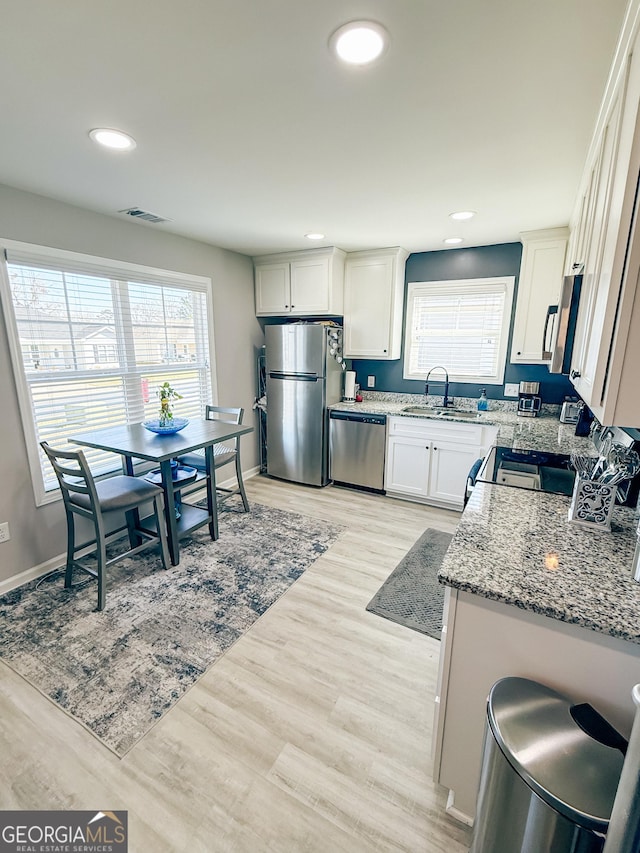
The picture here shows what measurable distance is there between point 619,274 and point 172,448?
2.35 meters

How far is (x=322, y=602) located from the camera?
7.56 feet

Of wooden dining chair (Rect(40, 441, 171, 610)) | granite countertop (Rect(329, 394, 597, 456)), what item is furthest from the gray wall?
granite countertop (Rect(329, 394, 597, 456))

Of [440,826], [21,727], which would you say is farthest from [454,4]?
[21,727]

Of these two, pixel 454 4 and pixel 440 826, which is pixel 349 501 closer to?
pixel 440 826

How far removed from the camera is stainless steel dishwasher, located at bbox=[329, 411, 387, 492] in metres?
3.81

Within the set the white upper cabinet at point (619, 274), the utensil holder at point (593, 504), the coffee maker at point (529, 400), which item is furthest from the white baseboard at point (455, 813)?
the coffee maker at point (529, 400)

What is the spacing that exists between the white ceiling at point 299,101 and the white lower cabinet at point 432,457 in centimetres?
177

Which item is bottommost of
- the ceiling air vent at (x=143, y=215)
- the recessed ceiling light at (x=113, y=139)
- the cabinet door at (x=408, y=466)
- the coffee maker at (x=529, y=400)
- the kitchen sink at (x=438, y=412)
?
the cabinet door at (x=408, y=466)

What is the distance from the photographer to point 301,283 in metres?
3.92

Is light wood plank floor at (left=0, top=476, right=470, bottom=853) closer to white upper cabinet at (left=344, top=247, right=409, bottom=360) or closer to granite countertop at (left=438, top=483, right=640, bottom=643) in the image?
granite countertop at (left=438, top=483, right=640, bottom=643)

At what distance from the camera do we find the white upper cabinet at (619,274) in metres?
0.87

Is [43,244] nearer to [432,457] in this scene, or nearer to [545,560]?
[545,560]

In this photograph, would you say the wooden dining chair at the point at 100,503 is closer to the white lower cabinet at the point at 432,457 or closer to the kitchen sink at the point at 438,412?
the white lower cabinet at the point at 432,457

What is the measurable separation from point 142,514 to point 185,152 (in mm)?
2662
